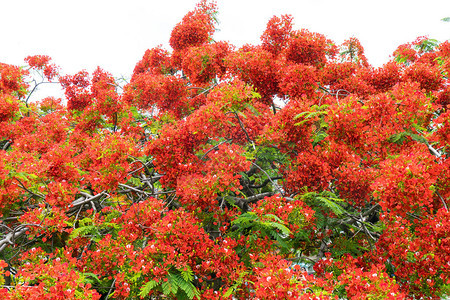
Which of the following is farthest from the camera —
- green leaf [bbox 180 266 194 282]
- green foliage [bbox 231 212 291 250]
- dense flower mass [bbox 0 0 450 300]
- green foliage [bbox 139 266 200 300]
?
green foliage [bbox 231 212 291 250]

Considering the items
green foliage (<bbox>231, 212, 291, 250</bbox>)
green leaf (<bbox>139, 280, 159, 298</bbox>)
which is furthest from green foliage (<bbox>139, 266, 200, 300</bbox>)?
green foliage (<bbox>231, 212, 291, 250</bbox>)

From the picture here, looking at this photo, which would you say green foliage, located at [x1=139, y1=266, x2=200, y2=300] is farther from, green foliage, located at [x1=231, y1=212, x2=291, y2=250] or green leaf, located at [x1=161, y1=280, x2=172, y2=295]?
green foliage, located at [x1=231, y1=212, x2=291, y2=250]

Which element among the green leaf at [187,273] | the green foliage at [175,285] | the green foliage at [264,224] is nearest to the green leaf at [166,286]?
the green foliage at [175,285]

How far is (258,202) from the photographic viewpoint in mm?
3936

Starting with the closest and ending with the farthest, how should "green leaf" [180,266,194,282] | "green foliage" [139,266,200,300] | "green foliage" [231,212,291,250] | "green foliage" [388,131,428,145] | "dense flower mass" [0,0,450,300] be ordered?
"dense flower mass" [0,0,450,300], "green foliage" [139,266,200,300], "green leaf" [180,266,194,282], "green foliage" [231,212,291,250], "green foliage" [388,131,428,145]

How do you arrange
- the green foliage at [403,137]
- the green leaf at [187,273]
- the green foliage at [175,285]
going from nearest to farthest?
the green foliage at [175,285]
the green leaf at [187,273]
the green foliage at [403,137]

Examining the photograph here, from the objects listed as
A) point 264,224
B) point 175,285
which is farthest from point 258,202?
point 175,285

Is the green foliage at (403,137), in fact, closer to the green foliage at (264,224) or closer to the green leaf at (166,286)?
the green foliage at (264,224)

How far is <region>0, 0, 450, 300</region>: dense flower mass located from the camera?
117 inches

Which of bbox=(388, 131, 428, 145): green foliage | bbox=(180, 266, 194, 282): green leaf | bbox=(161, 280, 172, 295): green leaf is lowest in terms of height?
bbox=(161, 280, 172, 295): green leaf

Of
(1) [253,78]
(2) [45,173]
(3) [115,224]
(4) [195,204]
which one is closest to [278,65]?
(1) [253,78]

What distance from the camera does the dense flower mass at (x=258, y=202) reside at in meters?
2.98

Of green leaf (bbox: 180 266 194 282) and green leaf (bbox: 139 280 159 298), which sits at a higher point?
green leaf (bbox: 180 266 194 282)

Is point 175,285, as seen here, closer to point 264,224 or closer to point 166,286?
point 166,286
